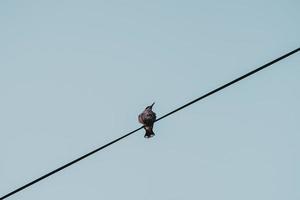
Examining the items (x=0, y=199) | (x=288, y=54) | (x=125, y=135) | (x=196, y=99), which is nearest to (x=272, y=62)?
(x=288, y=54)

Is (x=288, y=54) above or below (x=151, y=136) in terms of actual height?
below

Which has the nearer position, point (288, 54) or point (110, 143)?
point (288, 54)

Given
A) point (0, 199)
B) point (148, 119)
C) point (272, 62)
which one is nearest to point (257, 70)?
point (272, 62)

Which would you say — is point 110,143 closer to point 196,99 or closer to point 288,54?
point 196,99

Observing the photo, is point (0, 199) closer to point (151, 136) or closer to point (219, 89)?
point (219, 89)

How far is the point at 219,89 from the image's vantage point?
Result: 4301 millimetres

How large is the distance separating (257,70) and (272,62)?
0.51ft

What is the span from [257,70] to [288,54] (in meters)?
0.30

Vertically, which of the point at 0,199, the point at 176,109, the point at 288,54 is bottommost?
the point at 0,199

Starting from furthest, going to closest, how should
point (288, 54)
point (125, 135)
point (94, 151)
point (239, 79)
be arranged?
1. point (125, 135)
2. point (94, 151)
3. point (239, 79)
4. point (288, 54)

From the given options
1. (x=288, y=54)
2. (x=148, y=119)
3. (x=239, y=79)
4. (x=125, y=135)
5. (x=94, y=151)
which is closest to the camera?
(x=288, y=54)

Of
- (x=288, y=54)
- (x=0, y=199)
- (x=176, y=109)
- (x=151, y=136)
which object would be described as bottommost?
(x=0, y=199)

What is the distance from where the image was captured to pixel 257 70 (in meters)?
4.04

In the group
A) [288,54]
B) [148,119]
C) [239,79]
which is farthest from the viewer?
[148,119]
